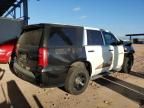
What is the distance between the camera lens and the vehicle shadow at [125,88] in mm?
6266

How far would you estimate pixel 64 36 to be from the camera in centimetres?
625

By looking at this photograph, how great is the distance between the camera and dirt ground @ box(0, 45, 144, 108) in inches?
223

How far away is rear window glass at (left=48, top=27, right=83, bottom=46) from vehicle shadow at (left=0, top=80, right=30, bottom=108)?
62.7 inches

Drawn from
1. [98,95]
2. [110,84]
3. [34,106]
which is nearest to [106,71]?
[110,84]

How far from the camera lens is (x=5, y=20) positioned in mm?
17688

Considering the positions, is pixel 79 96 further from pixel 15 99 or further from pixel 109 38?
pixel 109 38

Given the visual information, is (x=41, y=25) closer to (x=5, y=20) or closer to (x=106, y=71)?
(x=106, y=71)

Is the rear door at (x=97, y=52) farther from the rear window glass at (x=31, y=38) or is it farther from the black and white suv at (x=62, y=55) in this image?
the rear window glass at (x=31, y=38)

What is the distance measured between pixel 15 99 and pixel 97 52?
284cm

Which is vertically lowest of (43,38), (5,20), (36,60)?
(36,60)

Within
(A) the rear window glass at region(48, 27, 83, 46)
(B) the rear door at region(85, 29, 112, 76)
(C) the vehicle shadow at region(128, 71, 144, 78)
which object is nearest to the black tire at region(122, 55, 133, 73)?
(C) the vehicle shadow at region(128, 71, 144, 78)

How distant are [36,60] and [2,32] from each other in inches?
491

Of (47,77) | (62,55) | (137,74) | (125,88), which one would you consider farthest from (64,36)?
(137,74)

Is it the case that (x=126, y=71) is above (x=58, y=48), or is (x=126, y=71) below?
below
